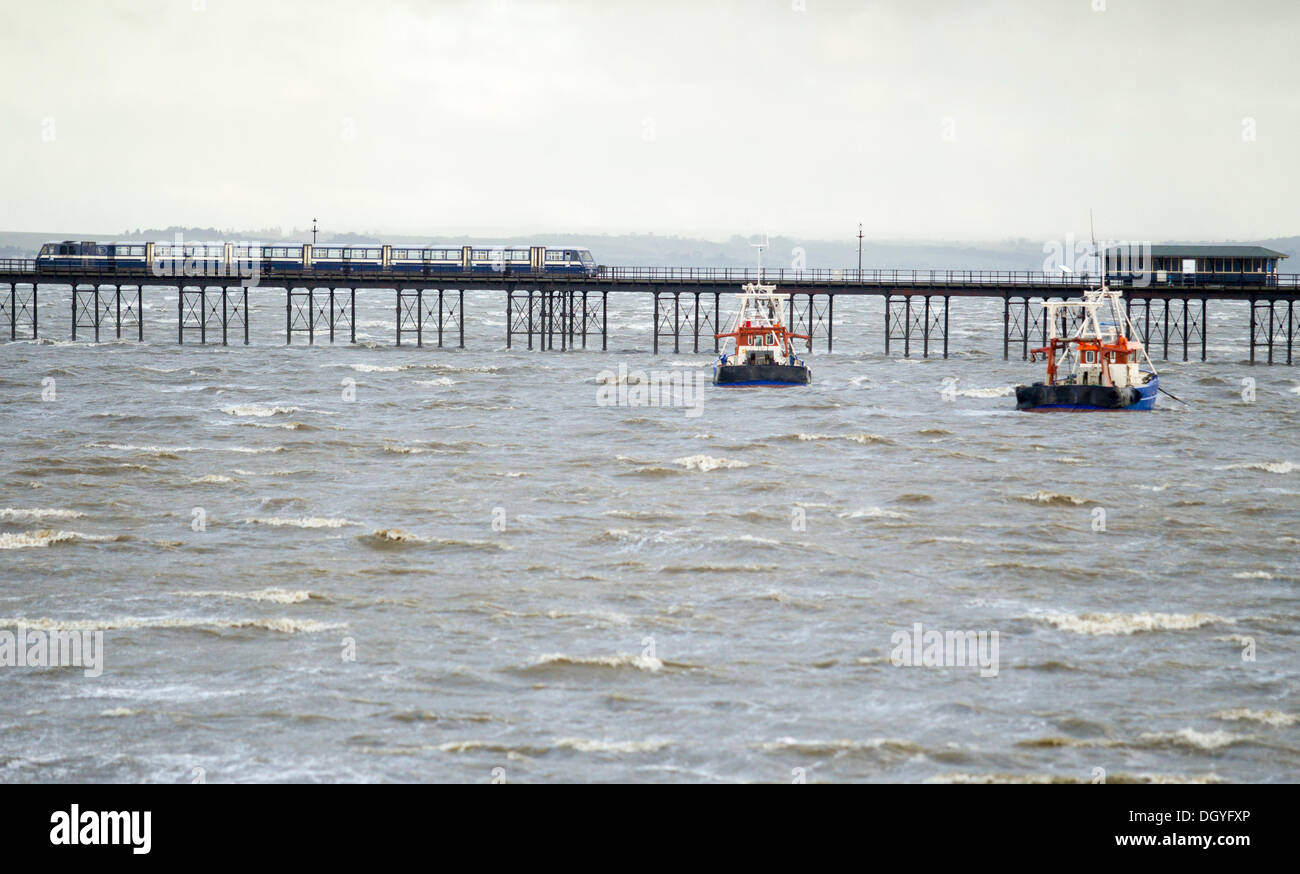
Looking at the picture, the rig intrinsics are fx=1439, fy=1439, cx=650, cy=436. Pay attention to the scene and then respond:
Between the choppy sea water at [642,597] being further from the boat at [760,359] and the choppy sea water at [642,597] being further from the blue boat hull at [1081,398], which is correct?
the boat at [760,359]

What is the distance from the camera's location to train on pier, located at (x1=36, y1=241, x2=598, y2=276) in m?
106

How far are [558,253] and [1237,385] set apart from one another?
1885 inches

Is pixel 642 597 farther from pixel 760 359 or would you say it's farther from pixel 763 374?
pixel 760 359

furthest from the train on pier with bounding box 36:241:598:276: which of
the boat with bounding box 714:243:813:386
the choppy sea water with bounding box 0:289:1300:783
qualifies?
the choppy sea water with bounding box 0:289:1300:783

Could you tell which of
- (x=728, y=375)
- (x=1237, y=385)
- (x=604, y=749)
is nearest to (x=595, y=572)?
(x=604, y=749)

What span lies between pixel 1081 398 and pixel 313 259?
60.8 meters

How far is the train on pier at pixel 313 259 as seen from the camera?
4176 inches

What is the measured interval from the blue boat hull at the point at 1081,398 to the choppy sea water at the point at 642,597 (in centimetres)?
680

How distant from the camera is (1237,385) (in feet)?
300

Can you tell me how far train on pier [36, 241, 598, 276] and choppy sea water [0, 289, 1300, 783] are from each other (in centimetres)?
3956

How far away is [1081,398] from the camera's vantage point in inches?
2958

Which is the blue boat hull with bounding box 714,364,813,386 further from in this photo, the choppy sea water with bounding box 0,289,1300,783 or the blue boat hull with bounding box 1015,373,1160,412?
the choppy sea water with bounding box 0,289,1300,783

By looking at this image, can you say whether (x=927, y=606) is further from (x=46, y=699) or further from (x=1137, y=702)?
(x=46, y=699)

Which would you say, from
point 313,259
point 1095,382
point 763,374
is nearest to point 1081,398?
point 1095,382
